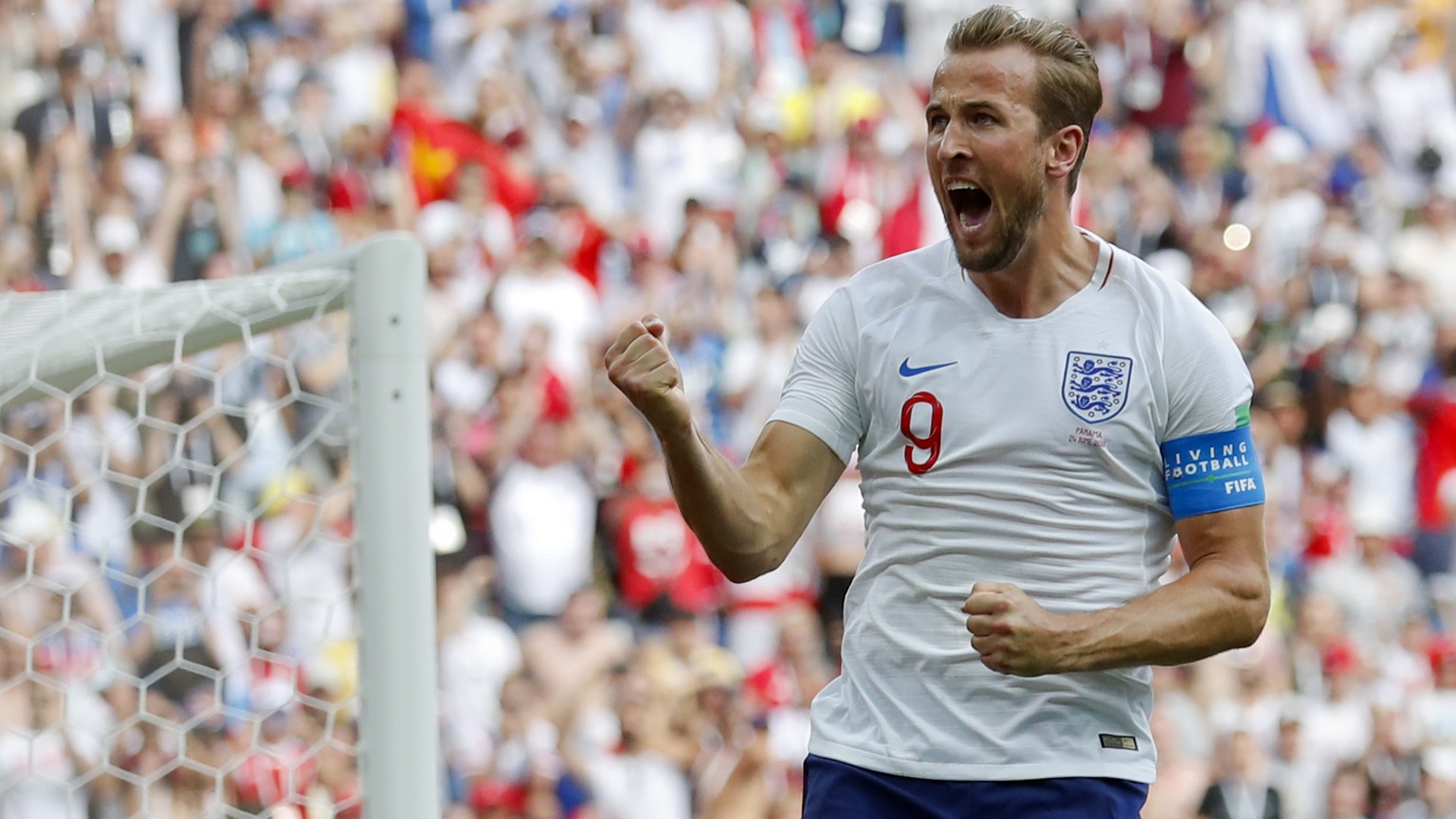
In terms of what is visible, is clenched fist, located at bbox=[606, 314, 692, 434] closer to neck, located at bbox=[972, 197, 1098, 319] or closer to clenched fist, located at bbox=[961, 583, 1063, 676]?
clenched fist, located at bbox=[961, 583, 1063, 676]

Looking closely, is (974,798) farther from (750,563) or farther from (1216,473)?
(1216,473)

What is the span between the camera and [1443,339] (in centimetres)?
1255

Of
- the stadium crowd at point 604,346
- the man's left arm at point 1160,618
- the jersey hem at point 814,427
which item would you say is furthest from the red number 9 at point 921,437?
the stadium crowd at point 604,346

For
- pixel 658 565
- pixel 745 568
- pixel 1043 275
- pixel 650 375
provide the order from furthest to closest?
pixel 658 565, pixel 1043 275, pixel 745 568, pixel 650 375

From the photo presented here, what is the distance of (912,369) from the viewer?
355 centimetres

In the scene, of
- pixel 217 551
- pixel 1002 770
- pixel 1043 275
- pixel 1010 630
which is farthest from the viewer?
pixel 217 551

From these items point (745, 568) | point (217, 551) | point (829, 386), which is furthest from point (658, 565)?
point (745, 568)

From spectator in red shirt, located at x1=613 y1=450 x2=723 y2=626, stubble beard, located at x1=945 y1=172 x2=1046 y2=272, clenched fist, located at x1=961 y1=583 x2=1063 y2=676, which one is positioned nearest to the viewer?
clenched fist, located at x1=961 y1=583 x2=1063 y2=676

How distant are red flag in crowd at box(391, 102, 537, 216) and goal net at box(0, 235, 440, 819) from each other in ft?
6.01

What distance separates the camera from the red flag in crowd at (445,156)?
11305 millimetres

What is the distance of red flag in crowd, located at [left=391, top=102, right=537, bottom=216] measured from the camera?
11305mm

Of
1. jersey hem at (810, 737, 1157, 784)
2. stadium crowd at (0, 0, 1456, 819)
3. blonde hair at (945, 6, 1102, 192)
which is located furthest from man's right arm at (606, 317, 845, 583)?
stadium crowd at (0, 0, 1456, 819)

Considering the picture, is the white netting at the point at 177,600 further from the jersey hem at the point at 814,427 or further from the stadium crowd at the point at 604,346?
the jersey hem at the point at 814,427

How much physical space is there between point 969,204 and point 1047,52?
0.30 meters
